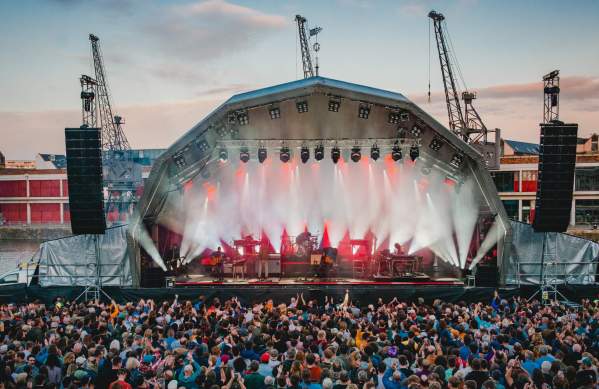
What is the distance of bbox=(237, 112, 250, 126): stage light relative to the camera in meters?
18.6

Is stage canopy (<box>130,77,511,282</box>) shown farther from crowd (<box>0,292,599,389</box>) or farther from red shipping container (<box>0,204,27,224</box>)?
red shipping container (<box>0,204,27,224</box>)

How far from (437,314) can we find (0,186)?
73902 mm

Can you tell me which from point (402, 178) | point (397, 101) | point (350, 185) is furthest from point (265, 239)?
point (397, 101)

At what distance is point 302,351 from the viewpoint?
8.10m

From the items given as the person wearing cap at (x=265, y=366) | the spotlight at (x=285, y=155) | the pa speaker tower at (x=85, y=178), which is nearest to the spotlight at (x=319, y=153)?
the spotlight at (x=285, y=155)

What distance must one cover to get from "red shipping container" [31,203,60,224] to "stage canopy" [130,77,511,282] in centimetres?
5441

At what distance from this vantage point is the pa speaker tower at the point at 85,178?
54.5 ft

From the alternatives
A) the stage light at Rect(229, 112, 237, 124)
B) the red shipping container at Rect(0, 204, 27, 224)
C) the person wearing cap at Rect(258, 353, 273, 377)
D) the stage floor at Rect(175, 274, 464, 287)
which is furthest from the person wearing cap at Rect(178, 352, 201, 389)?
the red shipping container at Rect(0, 204, 27, 224)

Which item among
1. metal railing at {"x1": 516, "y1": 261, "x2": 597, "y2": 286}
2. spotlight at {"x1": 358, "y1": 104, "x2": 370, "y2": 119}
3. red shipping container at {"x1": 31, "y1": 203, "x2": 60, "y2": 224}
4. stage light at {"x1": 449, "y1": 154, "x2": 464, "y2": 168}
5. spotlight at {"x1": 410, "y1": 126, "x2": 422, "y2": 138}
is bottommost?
metal railing at {"x1": 516, "y1": 261, "x2": 597, "y2": 286}

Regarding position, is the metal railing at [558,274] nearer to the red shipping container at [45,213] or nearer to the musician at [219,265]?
the musician at [219,265]

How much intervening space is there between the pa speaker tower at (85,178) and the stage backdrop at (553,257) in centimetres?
1401

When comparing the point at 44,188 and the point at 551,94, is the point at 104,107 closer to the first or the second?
the point at 44,188

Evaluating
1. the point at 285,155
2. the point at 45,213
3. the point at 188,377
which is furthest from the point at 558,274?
the point at 45,213

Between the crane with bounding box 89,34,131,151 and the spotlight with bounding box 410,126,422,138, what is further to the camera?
the crane with bounding box 89,34,131,151
